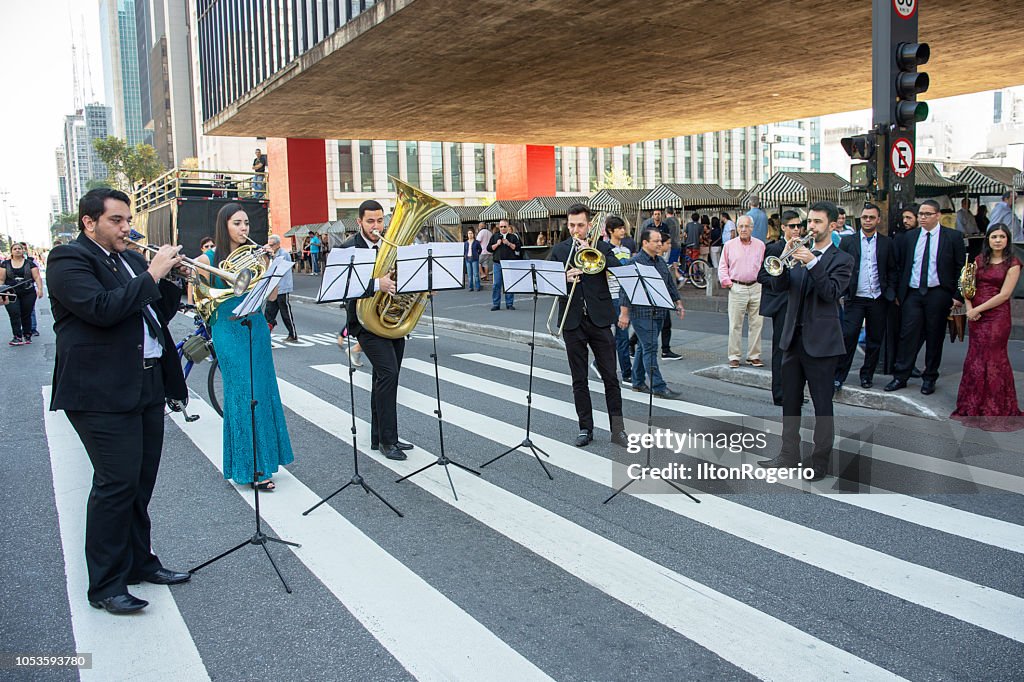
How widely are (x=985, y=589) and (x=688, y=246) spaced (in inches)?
775

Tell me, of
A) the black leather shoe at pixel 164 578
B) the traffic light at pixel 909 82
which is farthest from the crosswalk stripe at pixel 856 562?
the traffic light at pixel 909 82

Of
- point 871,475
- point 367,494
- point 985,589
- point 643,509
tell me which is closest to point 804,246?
point 871,475

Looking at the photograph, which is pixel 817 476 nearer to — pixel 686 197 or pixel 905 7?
pixel 905 7

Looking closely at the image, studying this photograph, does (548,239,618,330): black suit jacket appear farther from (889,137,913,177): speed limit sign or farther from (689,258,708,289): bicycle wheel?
(689,258,708,289): bicycle wheel

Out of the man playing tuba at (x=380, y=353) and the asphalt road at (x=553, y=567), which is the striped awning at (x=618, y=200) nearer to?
the asphalt road at (x=553, y=567)

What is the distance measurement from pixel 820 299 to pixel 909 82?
15.7ft

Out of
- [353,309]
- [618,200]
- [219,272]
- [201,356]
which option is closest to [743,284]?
[353,309]

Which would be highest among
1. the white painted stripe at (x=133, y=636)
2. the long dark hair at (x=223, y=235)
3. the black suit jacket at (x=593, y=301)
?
the long dark hair at (x=223, y=235)

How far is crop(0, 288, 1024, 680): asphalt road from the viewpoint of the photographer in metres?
3.71

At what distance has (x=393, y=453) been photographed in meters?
7.04

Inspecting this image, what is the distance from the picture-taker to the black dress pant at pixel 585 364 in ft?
24.5

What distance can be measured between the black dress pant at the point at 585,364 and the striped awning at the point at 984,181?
18.7 metres

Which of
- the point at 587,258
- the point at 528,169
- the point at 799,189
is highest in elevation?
the point at 528,169

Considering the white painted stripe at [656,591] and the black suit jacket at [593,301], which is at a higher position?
the black suit jacket at [593,301]
